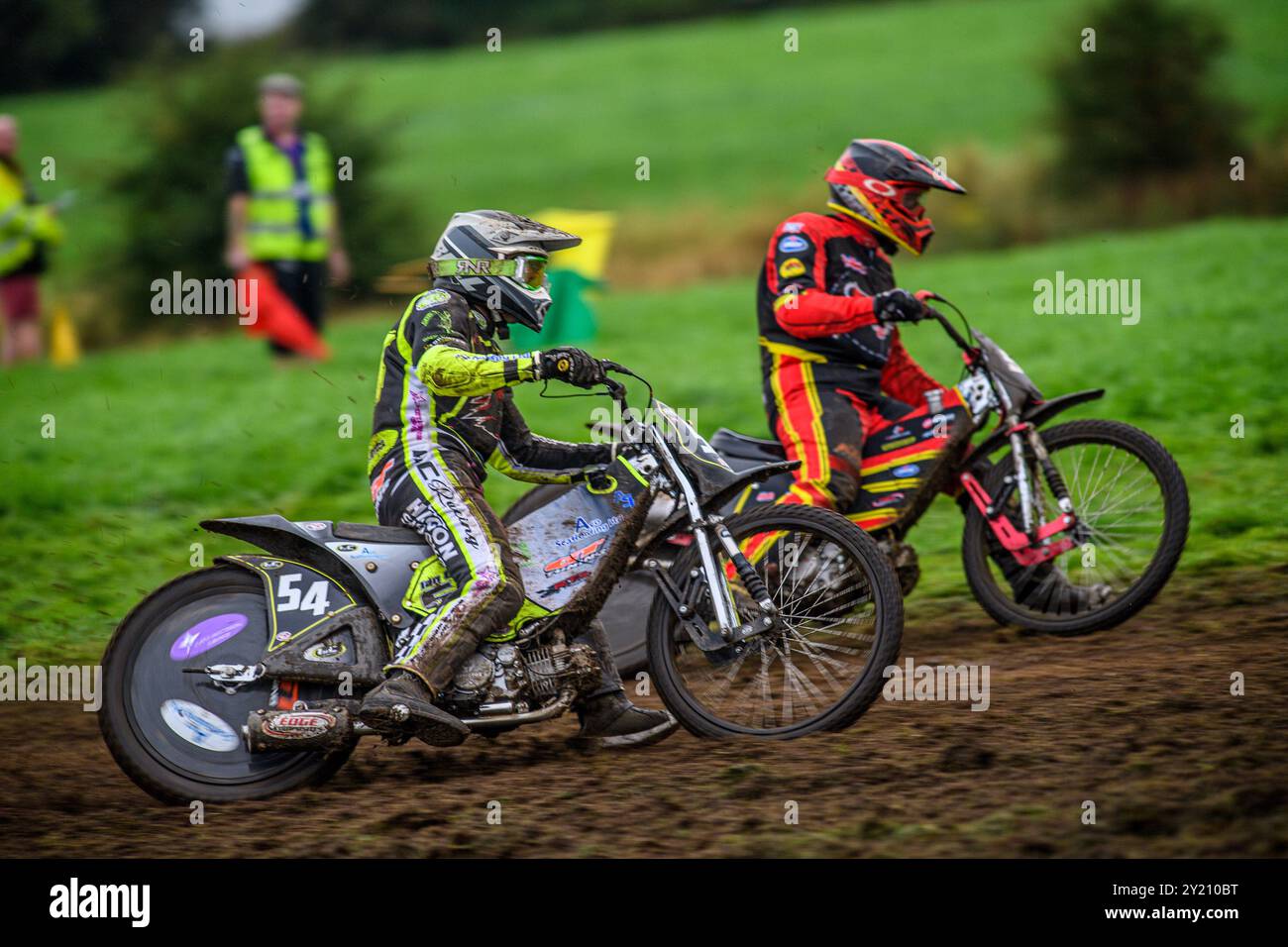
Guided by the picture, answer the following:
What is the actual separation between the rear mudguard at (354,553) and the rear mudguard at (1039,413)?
270 centimetres

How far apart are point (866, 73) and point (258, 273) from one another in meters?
26.4

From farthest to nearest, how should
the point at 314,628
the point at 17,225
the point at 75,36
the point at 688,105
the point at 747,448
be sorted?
the point at 688,105 → the point at 75,36 → the point at 17,225 → the point at 747,448 → the point at 314,628

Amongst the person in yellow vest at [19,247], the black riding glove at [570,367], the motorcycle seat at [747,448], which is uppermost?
the person in yellow vest at [19,247]

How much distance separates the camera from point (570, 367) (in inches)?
213

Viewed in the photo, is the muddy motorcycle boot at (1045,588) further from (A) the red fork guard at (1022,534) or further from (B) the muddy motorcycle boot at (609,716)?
(B) the muddy motorcycle boot at (609,716)

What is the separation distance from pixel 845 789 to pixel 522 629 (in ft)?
4.46

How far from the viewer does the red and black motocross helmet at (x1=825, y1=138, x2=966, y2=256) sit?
23.1 feet

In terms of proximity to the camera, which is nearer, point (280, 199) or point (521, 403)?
point (521, 403)

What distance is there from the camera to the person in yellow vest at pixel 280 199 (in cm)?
1335

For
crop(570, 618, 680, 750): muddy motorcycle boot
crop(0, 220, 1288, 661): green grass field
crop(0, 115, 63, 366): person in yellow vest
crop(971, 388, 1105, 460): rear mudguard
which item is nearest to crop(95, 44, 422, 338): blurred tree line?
crop(0, 220, 1288, 661): green grass field

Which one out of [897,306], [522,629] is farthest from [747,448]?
[522,629]

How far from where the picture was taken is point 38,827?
5453mm

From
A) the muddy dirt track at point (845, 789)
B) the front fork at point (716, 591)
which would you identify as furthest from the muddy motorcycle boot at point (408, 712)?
the front fork at point (716, 591)

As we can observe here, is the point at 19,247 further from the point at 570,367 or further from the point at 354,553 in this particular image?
the point at 570,367
